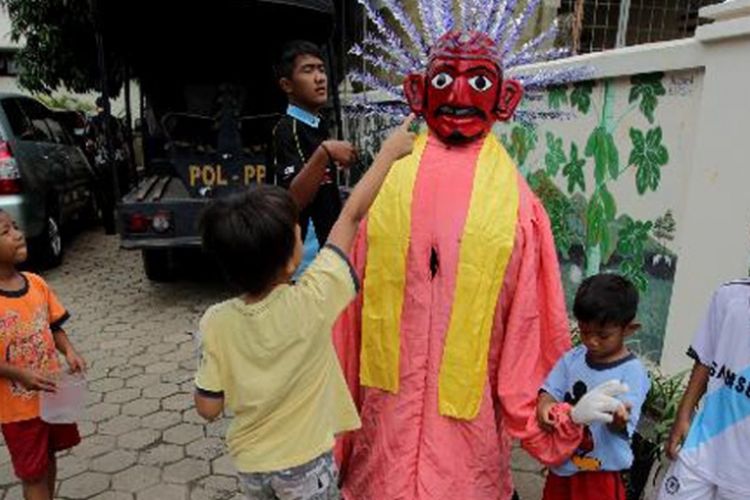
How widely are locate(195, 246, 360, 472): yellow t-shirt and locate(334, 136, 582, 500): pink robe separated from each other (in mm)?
360

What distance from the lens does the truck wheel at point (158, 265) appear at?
5.55 meters

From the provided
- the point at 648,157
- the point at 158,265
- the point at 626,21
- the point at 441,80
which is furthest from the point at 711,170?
the point at 158,265

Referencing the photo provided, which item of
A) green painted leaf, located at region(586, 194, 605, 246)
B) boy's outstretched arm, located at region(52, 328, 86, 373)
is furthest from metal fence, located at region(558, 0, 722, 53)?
boy's outstretched arm, located at region(52, 328, 86, 373)

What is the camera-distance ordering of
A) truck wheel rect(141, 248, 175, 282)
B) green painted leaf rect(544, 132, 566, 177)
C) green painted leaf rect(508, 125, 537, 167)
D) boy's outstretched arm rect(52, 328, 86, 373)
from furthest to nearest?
truck wheel rect(141, 248, 175, 282) < green painted leaf rect(508, 125, 537, 167) < green painted leaf rect(544, 132, 566, 177) < boy's outstretched arm rect(52, 328, 86, 373)

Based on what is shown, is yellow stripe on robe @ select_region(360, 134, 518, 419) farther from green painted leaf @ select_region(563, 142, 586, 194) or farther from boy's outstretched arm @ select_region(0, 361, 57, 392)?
green painted leaf @ select_region(563, 142, 586, 194)

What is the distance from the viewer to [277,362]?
1479 mm

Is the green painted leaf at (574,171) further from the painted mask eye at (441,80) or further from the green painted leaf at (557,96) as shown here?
the painted mask eye at (441,80)

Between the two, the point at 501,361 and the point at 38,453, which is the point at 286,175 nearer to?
the point at 501,361

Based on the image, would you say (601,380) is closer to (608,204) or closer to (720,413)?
(720,413)

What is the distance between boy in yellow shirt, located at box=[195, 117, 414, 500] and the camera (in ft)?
4.59

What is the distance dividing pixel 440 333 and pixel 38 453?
53.5 inches

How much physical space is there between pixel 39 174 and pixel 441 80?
482 centimetres

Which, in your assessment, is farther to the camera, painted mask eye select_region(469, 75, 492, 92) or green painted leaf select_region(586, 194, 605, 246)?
green painted leaf select_region(586, 194, 605, 246)

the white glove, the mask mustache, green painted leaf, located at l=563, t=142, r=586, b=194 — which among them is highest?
the mask mustache
